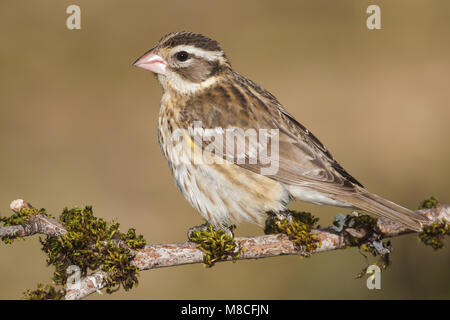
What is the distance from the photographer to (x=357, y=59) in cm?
1281

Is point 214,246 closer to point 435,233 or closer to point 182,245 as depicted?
point 182,245

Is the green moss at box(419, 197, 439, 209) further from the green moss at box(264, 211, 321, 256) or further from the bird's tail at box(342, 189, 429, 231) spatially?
the green moss at box(264, 211, 321, 256)

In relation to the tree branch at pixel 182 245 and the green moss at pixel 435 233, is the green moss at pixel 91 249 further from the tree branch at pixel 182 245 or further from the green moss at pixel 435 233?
the green moss at pixel 435 233

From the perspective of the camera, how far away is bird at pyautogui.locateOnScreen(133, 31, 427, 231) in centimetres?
511

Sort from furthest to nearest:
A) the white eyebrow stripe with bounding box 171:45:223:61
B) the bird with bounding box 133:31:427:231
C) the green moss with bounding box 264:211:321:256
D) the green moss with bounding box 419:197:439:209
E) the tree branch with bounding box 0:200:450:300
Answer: the white eyebrow stripe with bounding box 171:45:223:61, the bird with bounding box 133:31:427:231, the green moss with bounding box 419:197:439:209, the green moss with bounding box 264:211:321:256, the tree branch with bounding box 0:200:450:300

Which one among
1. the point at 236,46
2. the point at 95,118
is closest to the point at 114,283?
the point at 95,118

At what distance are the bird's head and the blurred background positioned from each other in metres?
3.41

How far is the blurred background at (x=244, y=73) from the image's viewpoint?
827 centimetres

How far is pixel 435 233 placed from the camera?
4.69 meters

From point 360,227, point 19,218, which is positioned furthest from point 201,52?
point 19,218

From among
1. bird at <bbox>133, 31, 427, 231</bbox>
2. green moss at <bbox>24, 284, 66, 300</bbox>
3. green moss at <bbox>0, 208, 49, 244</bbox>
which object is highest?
bird at <bbox>133, 31, 427, 231</bbox>

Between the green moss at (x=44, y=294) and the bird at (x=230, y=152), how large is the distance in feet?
5.74

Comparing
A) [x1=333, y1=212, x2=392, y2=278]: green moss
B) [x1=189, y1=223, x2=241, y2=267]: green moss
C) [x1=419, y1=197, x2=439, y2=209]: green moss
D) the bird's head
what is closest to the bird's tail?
[x1=333, y1=212, x2=392, y2=278]: green moss

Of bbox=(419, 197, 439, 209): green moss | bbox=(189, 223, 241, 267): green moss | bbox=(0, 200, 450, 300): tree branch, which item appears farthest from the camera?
bbox=(419, 197, 439, 209): green moss
